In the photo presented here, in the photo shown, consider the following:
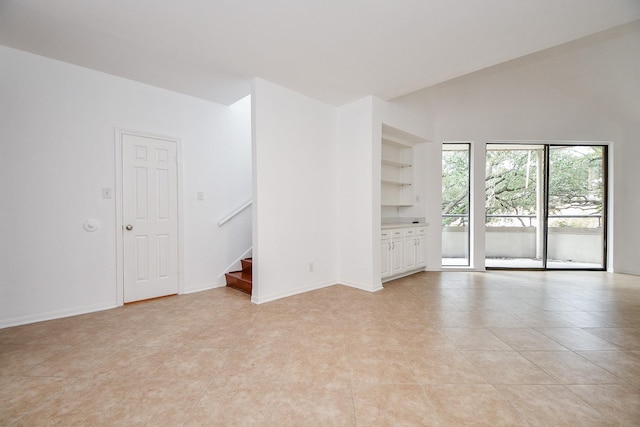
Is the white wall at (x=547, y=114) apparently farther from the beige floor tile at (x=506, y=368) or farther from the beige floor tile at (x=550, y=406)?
the beige floor tile at (x=550, y=406)

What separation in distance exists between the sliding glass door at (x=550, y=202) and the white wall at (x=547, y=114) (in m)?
0.21

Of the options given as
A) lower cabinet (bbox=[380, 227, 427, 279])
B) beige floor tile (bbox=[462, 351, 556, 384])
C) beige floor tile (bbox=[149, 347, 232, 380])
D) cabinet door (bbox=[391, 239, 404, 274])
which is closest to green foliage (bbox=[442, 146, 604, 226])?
lower cabinet (bbox=[380, 227, 427, 279])

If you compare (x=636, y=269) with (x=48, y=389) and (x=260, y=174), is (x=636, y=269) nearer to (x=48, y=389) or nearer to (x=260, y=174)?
(x=260, y=174)

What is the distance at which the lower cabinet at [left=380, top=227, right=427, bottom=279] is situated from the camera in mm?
4055

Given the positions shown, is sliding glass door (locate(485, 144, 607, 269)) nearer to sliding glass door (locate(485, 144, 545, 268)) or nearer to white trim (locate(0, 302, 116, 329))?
sliding glass door (locate(485, 144, 545, 268))

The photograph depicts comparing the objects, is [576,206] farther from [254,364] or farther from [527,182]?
[254,364]

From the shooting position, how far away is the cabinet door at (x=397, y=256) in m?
4.19

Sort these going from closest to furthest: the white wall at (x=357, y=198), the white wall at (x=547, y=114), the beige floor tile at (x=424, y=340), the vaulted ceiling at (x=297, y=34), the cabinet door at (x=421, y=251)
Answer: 1. the vaulted ceiling at (x=297, y=34)
2. the beige floor tile at (x=424, y=340)
3. the white wall at (x=357, y=198)
4. the white wall at (x=547, y=114)
5. the cabinet door at (x=421, y=251)

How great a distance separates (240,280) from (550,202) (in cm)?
560

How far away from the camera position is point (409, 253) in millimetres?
4527

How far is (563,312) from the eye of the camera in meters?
2.96

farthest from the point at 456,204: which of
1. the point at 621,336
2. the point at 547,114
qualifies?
the point at 621,336

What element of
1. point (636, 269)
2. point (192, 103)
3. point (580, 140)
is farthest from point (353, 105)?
point (636, 269)

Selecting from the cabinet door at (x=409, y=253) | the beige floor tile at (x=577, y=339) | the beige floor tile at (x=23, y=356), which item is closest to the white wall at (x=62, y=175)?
the beige floor tile at (x=23, y=356)
